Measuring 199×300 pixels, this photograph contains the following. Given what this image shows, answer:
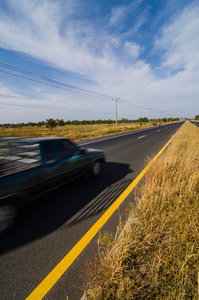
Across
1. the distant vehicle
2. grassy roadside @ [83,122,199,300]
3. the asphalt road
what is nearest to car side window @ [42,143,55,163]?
the distant vehicle

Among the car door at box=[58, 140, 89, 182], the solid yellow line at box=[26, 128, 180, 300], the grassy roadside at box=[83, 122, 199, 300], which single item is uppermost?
the car door at box=[58, 140, 89, 182]

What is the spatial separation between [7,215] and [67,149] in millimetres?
1816

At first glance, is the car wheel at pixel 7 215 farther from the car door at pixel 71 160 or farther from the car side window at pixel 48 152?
the car door at pixel 71 160

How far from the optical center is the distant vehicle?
215 cm

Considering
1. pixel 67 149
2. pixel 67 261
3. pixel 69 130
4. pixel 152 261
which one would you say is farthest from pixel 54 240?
pixel 69 130

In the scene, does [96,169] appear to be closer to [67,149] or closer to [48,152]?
[67,149]

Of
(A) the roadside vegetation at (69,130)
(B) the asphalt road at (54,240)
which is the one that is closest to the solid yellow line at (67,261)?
(B) the asphalt road at (54,240)

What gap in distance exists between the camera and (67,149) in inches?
138

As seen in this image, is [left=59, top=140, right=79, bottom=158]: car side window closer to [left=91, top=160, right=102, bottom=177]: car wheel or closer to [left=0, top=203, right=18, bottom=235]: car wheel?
[left=91, top=160, right=102, bottom=177]: car wheel

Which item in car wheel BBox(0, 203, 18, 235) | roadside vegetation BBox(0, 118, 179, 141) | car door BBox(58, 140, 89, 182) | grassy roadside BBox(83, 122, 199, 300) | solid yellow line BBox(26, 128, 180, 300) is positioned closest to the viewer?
grassy roadside BBox(83, 122, 199, 300)

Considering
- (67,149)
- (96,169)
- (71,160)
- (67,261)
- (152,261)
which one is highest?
(67,149)

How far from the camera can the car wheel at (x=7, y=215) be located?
208 centimetres

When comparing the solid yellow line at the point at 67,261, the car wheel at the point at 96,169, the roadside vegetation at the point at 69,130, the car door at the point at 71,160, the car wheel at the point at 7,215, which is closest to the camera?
the solid yellow line at the point at 67,261

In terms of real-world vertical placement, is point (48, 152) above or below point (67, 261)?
above
